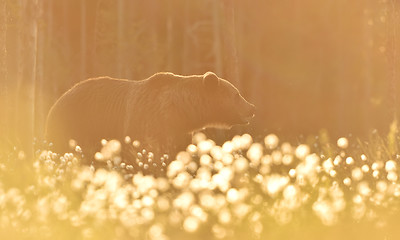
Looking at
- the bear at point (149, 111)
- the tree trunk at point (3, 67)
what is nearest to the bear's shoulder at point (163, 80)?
the bear at point (149, 111)

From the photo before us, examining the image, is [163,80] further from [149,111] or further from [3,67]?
[3,67]

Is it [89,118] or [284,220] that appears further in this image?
[89,118]

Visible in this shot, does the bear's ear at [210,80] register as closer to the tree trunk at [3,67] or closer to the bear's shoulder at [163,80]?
the bear's shoulder at [163,80]

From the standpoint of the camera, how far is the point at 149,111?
878cm

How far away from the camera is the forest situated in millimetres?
5137

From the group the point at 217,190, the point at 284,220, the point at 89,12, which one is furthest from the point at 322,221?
the point at 89,12

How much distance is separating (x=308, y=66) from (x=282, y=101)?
5.53 ft

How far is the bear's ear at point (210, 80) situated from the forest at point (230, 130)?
919 mm

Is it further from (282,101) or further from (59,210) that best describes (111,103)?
(282,101)

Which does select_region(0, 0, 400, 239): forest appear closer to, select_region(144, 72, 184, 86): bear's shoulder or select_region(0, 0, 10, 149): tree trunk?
select_region(0, 0, 10, 149): tree trunk

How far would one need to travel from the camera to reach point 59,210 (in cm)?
507

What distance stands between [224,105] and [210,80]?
16.4 inches

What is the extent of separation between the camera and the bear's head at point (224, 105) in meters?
9.19

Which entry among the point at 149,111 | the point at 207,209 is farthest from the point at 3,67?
the point at 207,209
